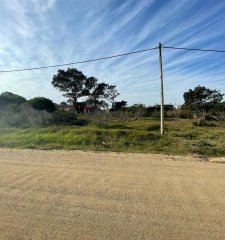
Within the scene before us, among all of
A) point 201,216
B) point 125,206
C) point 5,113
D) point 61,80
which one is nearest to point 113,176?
point 125,206

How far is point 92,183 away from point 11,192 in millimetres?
1465

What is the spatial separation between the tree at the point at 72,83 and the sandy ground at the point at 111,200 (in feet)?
157

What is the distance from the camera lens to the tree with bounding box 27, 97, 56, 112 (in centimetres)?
2580

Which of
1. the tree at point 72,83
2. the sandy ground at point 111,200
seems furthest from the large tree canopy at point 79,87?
the sandy ground at point 111,200

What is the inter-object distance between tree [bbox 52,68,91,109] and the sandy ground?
47964mm

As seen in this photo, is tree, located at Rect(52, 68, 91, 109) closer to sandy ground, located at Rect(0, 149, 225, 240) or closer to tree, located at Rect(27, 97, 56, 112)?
tree, located at Rect(27, 97, 56, 112)

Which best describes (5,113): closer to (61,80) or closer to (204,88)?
(61,80)

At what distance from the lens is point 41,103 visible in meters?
26.4

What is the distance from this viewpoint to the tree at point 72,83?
54.6m

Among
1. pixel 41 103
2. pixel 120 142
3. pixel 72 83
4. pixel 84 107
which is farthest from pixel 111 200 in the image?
pixel 84 107

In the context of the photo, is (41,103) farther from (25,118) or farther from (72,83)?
(72,83)

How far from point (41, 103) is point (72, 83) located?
2886 centimetres

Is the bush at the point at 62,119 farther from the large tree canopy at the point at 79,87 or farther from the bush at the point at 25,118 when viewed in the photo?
the large tree canopy at the point at 79,87

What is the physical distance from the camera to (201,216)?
4121 millimetres
